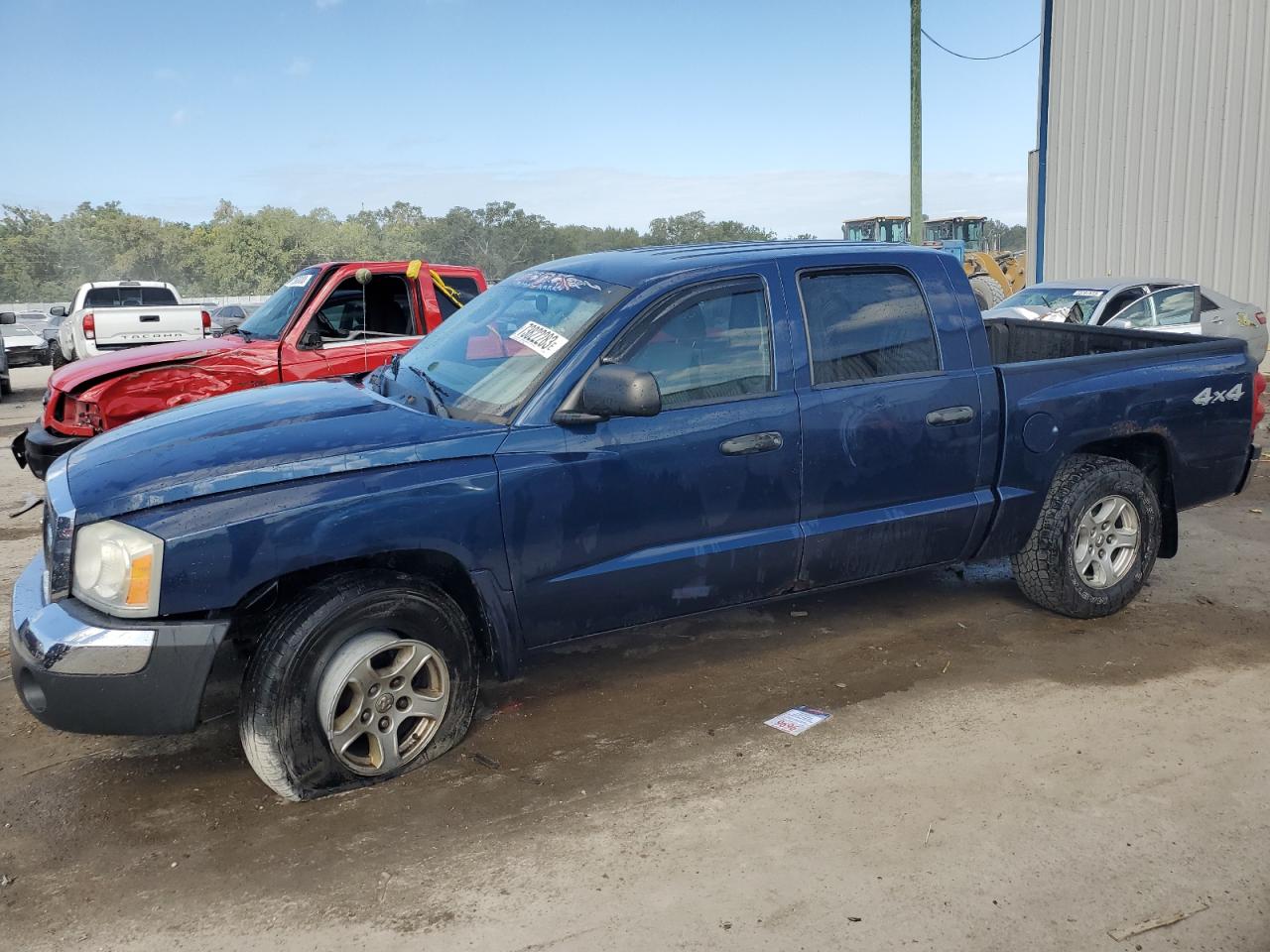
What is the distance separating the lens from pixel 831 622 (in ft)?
17.3

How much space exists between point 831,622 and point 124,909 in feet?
11.0

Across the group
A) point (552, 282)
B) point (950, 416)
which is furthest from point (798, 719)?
point (552, 282)

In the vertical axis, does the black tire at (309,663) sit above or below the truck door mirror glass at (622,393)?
below

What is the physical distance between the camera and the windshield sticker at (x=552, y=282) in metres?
4.32

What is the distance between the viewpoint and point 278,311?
8.19m

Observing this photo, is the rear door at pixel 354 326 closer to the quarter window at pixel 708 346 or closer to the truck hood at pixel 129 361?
the truck hood at pixel 129 361

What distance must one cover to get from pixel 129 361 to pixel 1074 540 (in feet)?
19.8

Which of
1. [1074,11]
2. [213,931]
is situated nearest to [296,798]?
[213,931]

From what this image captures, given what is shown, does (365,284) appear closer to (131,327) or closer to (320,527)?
(320,527)

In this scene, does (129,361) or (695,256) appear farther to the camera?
(129,361)

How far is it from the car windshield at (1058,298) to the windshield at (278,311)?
8.28 metres

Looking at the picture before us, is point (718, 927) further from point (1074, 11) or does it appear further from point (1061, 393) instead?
point (1074, 11)

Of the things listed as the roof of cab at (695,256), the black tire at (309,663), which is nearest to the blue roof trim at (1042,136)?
the roof of cab at (695,256)

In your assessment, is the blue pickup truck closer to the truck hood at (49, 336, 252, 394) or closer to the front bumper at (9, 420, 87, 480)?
the front bumper at (9, 420, 87, 480)
